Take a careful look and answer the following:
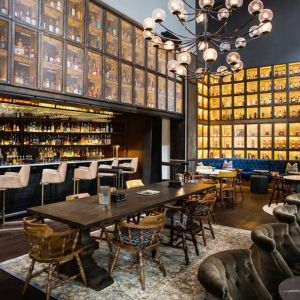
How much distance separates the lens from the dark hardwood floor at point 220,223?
2824mm

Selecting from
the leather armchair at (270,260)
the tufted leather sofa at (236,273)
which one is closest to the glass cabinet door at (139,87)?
the leather armchair at (270,260)

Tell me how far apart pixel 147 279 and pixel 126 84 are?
15.4 ft

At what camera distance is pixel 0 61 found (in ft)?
14.6

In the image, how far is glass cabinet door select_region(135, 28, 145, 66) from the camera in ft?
23.4

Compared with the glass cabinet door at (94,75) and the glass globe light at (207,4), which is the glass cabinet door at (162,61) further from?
the glass globe light at (207,4)

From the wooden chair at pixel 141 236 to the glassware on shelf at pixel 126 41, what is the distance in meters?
4.70

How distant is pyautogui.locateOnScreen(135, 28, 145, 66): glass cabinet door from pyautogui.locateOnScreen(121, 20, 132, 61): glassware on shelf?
23 centimetres

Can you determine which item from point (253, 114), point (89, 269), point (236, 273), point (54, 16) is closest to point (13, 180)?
point (89, 269)

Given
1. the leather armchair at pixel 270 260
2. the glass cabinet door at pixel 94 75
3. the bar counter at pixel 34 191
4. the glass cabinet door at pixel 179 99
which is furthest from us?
the glass cabinet door at pixel 179 99

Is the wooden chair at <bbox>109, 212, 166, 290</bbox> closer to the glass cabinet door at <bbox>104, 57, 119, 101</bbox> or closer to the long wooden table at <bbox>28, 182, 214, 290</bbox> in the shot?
the long wooden table at <bbox>28, 182, 214, 290</bbox>

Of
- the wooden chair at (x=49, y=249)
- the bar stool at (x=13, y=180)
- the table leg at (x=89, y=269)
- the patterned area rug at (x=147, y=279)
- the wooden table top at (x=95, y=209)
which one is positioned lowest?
the patterned area rug at (x=147, y=279)

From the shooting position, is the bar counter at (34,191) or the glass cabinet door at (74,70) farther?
the bar counter at (34,191)

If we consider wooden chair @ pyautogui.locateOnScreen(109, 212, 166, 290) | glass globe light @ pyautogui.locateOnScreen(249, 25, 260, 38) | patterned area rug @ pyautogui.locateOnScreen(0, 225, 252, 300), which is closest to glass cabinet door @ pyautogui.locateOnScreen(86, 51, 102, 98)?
glass globe light @ pyautogui.locateOnScreen(249, 25, 260, 38)

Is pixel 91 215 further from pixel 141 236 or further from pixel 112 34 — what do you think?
pixel 112 34
